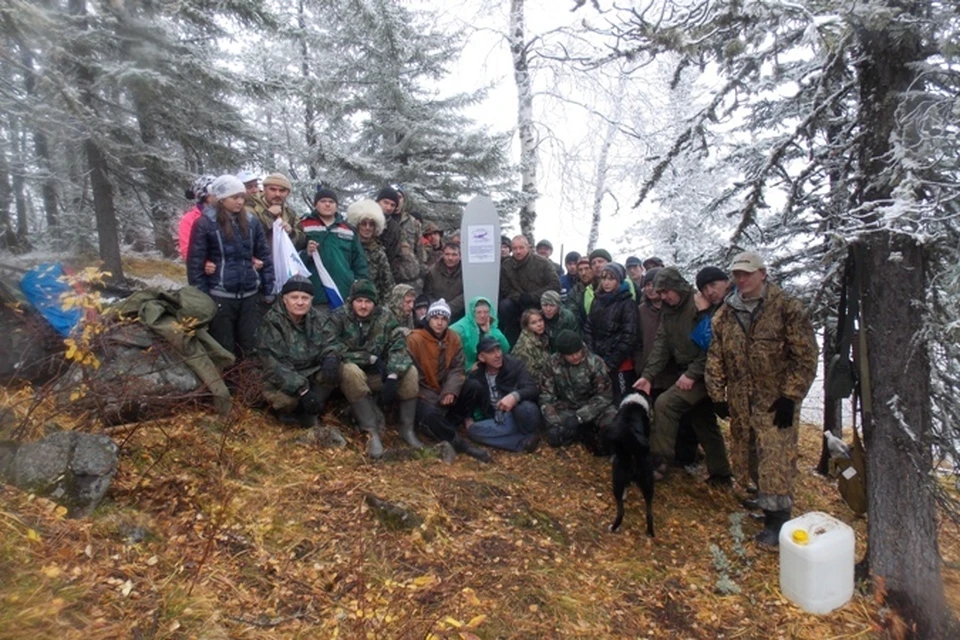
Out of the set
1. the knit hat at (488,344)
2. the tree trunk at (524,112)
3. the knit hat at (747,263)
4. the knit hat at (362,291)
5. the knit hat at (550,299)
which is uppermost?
the tree trunk at (524,112)

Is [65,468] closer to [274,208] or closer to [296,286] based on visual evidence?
[296,286]

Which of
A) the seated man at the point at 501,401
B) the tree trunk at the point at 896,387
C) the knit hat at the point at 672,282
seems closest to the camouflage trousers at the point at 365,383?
the seated man at the point at 501,401

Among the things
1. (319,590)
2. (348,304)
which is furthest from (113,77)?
(319,590)

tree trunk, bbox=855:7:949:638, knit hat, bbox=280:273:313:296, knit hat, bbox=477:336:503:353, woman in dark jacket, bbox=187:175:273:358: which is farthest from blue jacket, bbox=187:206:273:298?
tree trunk, bbox=855:7:949:638

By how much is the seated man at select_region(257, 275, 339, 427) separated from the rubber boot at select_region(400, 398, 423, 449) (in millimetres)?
812

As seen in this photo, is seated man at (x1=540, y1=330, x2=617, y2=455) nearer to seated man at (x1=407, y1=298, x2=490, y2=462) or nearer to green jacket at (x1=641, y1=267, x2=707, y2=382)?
green jacket at (x1=641, y1=267, x2=707, y2=382)

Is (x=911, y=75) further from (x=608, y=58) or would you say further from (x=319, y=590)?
(x=319, y=590)

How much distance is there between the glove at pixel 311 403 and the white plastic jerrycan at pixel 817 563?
404cm

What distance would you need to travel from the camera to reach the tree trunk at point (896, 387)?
3996mm

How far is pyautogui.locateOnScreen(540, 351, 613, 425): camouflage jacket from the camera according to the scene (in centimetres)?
608

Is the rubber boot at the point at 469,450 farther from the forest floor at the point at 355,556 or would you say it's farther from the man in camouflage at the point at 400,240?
the man in camouflage at the point at 400,240

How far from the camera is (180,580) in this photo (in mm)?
2977

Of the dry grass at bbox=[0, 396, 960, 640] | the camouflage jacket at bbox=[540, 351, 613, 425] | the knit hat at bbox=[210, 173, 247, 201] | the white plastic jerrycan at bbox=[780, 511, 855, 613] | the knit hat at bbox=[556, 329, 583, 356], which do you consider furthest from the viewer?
the camouflage jacket at bbox=[540, 351, 613, 425]

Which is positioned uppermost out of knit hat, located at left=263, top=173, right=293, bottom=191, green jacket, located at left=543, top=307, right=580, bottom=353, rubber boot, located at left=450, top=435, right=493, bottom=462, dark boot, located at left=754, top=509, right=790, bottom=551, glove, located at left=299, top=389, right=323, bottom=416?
knit hat, located at left=263, top=173, right=293, bottom=191
